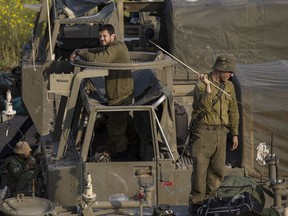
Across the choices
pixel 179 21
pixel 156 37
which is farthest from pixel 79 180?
pixel 156 37

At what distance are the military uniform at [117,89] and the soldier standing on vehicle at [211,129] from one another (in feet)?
3.48

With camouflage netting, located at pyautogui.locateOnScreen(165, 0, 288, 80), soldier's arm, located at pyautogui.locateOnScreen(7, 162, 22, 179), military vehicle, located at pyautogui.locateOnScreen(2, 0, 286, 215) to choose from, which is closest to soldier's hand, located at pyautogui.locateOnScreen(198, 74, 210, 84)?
military vehicle, located at pyautogui.locateOnScreen(2, 0, 286, 215)

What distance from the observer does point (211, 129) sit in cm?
959

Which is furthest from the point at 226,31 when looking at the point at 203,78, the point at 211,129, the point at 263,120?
the point at 203,78

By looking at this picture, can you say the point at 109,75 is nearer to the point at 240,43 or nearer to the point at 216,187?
the point at 216,187

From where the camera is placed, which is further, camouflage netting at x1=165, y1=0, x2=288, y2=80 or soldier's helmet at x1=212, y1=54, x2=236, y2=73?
camouflage netting at x1=165, y1=0, x2=288, y2=80

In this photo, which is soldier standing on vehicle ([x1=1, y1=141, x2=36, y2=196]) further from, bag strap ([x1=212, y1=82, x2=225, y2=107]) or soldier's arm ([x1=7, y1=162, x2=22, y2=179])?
bag strap ([x1=212, y1=82, x2=225, y2=107])

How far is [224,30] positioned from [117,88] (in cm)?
530

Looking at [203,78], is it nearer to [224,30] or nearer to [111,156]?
[111,156]

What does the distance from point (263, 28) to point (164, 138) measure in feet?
19.4

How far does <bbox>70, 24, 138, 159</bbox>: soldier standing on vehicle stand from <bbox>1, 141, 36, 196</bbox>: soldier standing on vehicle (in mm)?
1307

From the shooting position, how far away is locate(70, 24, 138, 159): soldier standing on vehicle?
1044 centimetres

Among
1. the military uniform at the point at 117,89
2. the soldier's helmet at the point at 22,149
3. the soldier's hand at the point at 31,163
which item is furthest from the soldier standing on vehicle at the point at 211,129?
the soldier's helmet at the point at 22,149

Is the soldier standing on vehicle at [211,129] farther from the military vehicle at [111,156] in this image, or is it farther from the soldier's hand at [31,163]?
the soldier's hand at [31,163]
